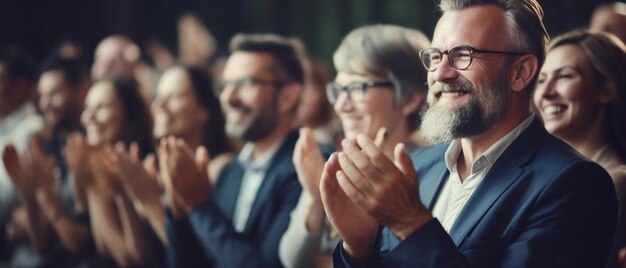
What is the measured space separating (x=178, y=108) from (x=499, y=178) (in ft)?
6.35

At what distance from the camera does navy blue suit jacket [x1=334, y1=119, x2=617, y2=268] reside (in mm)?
1657

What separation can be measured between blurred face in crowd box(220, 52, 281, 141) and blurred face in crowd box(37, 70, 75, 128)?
1671mm

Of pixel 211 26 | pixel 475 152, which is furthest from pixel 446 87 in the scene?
pixel 211 26

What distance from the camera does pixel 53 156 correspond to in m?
4.36

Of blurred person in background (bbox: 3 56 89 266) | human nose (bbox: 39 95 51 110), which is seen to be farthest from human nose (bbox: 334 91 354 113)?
human nose (bbox: 39 95 51 110)

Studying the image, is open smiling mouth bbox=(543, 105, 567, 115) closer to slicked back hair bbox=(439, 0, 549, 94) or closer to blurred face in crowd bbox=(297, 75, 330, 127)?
slicked back hair bbox=(439, 0, 549, 94)

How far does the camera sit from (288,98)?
3016mm

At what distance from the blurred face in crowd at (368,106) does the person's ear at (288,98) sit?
0.55 m

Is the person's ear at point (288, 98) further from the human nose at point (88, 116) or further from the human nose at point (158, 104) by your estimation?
the human nose at point (88, 116)

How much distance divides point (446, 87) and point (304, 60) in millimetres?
1331

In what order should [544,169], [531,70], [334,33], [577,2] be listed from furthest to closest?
[334,33] → [577,2] → [531,70] → [544,169]

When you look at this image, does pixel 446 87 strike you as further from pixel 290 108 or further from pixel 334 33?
pixel 334 33

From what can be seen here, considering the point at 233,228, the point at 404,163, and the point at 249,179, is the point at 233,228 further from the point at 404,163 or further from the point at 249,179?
the point at 404,163

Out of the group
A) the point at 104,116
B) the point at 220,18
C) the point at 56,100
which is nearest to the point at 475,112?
the point at 104,116
